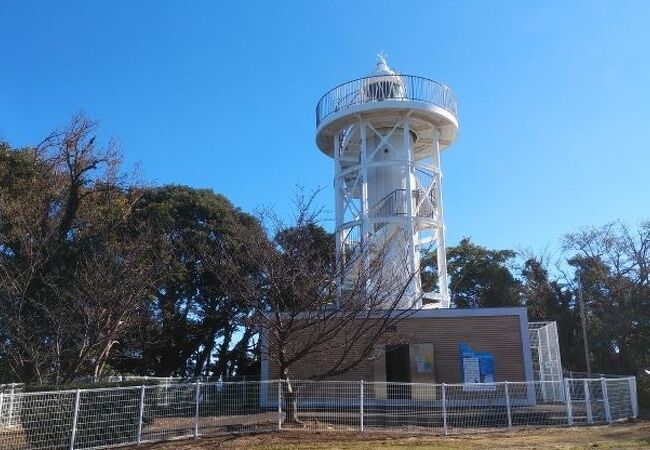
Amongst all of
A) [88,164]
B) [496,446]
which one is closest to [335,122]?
[88,164]

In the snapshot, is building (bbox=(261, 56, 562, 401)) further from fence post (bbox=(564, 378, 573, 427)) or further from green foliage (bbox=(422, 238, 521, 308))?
green foliage (bbox=(422, 238, 521, 308))

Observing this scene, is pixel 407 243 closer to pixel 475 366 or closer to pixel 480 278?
pixel 475 366

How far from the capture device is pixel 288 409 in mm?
13984

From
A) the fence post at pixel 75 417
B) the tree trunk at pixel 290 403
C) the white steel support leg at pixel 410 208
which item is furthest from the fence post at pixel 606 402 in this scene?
the fence post at pixel 75 417

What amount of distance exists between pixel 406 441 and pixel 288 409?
2887 mm

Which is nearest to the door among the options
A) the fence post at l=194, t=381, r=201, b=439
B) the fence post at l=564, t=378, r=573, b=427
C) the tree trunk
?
the fence post at l=564, t=378, r=573, b=427

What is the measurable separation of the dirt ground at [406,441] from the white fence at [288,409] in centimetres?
60

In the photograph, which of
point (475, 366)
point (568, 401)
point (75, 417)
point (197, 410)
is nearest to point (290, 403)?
point (197, 410)

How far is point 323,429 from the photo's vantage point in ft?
44.0

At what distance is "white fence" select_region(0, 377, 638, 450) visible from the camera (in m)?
11.3

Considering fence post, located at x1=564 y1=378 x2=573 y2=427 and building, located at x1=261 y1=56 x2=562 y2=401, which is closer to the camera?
fence post, located at x1=564 y1=378 x2=573 y2=427

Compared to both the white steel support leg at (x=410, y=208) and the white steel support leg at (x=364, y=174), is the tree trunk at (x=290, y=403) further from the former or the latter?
the white steel support leg at (x=364, y=174)

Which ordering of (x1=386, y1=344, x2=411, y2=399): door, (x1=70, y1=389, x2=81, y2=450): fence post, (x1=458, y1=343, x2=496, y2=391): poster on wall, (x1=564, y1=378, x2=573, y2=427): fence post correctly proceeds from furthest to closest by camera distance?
(x1=386, y1=344, x2=411, y2=399): door → (x1=458, y1=343, x2=496, y2=391): poster on wall → (x1=564, y1=378, x2=573, y2=427): fence post → (x1=70, y1=389, x2=81, y2=450): fence post

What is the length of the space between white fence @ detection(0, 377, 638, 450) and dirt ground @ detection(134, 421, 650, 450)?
0.60 meters
